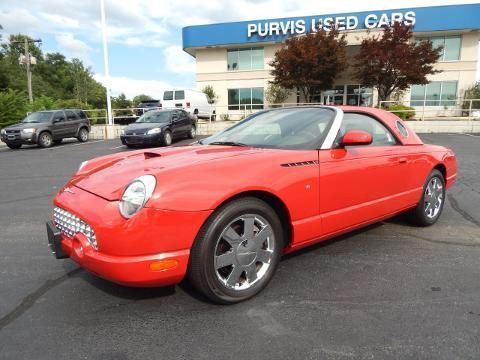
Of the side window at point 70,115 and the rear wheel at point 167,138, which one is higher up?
the side window at point 70,115

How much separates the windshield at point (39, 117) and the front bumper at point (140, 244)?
16.8 m

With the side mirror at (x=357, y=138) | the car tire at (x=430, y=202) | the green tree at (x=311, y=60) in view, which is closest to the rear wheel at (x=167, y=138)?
the car tire at (x=430, y=202)

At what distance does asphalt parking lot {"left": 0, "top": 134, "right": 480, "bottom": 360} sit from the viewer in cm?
225

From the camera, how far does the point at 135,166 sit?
2.85 metres

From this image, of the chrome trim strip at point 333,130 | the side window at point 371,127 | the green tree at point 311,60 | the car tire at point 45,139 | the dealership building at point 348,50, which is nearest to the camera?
the chrome trim strip at point 333,130

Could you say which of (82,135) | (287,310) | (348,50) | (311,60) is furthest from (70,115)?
(348,50)

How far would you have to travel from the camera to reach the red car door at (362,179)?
3188 mm

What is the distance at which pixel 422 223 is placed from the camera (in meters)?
4.43

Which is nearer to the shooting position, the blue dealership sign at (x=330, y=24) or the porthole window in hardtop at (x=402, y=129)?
the porthole window in hardtop at (x=402, y=129)

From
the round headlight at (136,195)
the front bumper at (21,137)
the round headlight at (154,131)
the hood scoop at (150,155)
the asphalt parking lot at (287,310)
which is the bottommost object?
the asphalt parking lot at (287,310)

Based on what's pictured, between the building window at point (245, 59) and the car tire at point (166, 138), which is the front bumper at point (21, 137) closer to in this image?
the car tire at point (166, 138)

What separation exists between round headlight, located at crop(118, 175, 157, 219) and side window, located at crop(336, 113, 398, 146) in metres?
1.98

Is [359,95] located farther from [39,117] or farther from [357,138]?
[357,138]

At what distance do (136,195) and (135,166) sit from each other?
53 cm
